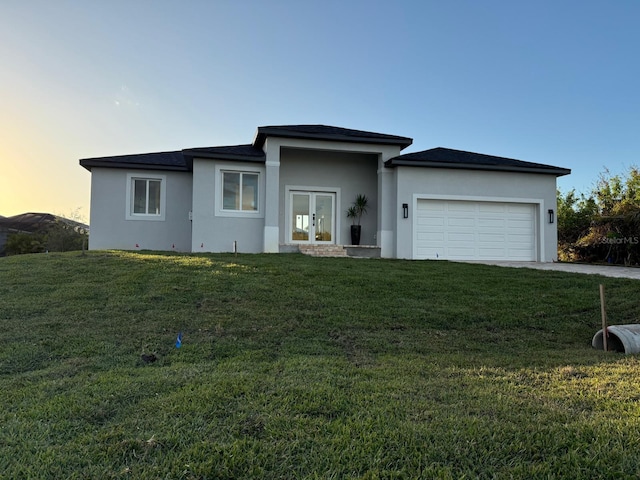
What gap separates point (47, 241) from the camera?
18.9m

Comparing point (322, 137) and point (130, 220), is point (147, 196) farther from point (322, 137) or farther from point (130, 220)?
point (322, 137)

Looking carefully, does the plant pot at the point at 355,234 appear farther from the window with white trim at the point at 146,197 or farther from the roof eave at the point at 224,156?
the window with white trim at the point at 146,197

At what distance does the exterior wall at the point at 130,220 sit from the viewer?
42.8ft

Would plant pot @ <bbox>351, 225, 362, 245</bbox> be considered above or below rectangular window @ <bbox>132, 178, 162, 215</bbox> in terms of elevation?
below

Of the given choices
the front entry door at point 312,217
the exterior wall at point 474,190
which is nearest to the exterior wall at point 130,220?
the front entry door at point 312,217

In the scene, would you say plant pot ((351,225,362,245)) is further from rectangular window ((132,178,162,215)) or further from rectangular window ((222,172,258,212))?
rectangular window ((132,178,162,215))

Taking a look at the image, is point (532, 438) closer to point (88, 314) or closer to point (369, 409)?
point (369, 409)

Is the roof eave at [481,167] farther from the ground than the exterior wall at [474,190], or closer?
farther from the ground

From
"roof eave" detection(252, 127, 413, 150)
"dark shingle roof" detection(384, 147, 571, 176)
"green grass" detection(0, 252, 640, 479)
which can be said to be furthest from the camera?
"dark shingle roof" detection(384, 147, 571, 176)

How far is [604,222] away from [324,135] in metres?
10.7

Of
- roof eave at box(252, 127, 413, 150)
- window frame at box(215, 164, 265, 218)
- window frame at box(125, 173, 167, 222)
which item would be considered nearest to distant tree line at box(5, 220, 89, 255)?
window frame at box(125, 173, 167, 222)

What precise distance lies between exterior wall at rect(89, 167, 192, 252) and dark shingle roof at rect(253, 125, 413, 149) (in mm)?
3277

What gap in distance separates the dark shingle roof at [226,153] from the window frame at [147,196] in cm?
211

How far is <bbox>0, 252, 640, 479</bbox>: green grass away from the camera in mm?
1964
